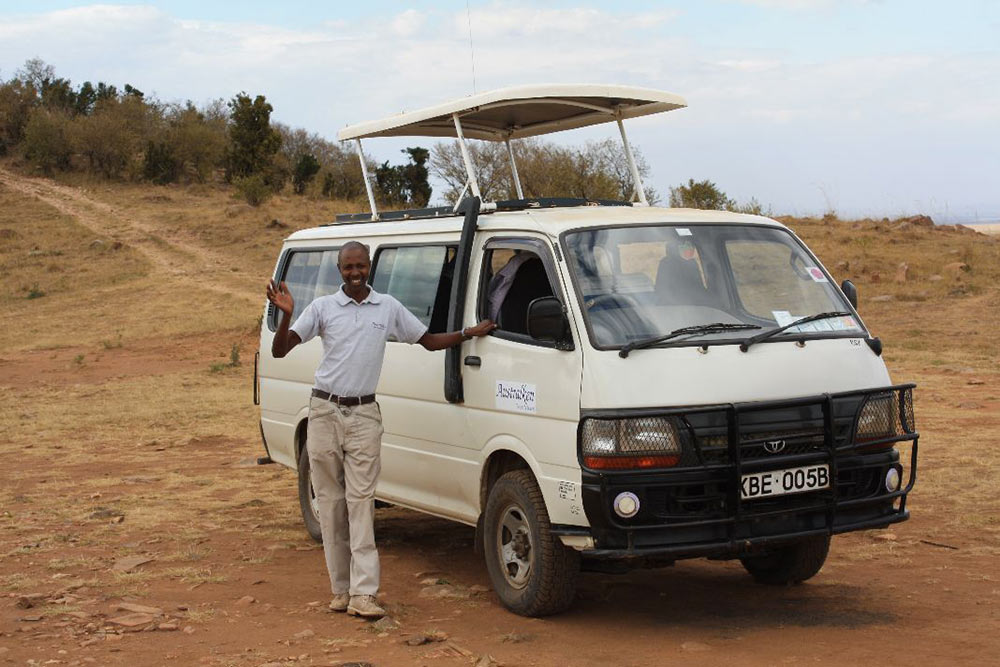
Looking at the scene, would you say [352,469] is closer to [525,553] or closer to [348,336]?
[348,336]

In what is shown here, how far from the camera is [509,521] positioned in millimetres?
6340

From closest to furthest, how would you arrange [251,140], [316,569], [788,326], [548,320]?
[548,320] → [788,326] → [316,569] → [251,140]

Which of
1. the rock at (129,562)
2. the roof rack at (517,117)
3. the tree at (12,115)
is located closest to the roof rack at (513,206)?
the roof rack at (517,117)

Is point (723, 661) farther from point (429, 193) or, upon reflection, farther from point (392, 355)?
point (429, 193)

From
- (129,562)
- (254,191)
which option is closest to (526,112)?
(129,562)

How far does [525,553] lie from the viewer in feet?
Answer: 20.5

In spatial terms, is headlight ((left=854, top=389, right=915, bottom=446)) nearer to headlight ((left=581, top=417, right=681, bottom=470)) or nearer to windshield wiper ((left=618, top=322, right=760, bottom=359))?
windshield wiper ((left=618, top=322, right=760, bottom=359))

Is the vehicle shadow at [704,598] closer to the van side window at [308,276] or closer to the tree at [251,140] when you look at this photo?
the van side window at [308,276]

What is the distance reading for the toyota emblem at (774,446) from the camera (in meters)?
5.68

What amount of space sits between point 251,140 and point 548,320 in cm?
4321

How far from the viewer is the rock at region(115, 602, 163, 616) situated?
6.39 meters

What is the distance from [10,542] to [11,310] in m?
21.5

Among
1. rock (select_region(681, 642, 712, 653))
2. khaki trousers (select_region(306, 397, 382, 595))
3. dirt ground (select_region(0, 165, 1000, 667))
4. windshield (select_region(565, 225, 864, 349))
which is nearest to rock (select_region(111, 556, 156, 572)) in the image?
dirt ground (select_region(0, 165, 1000, 667))

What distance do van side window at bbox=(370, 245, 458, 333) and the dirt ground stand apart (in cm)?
158
